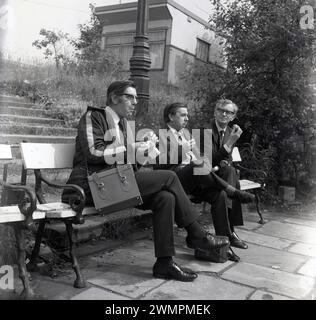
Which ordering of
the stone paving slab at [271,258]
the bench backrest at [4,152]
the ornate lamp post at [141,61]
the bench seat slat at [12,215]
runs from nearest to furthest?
the bench seat slat at [12,215] < the bench backrest at [4,152] < the stone paving slab at [271,258] < the ornate lamp post at [141,61]

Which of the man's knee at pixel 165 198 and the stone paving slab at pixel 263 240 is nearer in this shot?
the man's knee at pixel 165 198

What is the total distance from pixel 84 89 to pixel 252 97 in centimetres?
393

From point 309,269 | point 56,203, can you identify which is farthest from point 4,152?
point 309,269

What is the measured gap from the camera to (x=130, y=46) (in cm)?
1791

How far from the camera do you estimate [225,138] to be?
4.65 metres

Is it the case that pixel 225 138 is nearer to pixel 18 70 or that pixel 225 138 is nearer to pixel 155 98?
pixel 155 98

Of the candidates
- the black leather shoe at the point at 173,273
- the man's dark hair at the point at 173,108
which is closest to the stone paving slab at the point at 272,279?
the black leather shoe at the point at 173,273

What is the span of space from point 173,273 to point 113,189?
810 millimetres

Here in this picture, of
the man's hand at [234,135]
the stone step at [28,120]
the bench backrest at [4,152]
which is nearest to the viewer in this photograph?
the bench backrest at [4,152]

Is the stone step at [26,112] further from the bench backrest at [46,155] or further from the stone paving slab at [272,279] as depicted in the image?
the stone paving slab at [272,279]

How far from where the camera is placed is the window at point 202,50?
18.7m

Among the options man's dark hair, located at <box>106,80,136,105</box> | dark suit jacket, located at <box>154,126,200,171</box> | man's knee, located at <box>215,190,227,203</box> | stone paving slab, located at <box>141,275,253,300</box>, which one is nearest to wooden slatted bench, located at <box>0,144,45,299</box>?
stone paving slab, located at <box>141,275,253,300</box>

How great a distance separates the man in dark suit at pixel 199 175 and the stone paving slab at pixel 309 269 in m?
0.66
